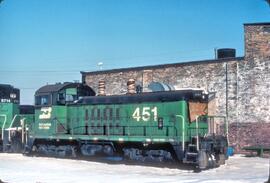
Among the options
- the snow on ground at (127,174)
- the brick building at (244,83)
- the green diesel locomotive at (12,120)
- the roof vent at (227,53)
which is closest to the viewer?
the snow on ground at (127,174)

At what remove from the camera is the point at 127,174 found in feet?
45.8

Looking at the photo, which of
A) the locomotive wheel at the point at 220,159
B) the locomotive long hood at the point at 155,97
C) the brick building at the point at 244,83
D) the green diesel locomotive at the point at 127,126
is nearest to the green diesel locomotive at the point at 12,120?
the green diesel locomotive at the point at 127,126

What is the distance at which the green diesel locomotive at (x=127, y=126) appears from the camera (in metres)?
16.5

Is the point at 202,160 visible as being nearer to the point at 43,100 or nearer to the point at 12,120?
the point at 43,100

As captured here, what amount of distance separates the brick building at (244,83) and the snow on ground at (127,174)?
385 centimetres

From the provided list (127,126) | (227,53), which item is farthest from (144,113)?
(227,53)

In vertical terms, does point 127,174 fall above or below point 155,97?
Answer: below

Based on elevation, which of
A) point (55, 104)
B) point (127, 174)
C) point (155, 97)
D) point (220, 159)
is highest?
point (155, 97)

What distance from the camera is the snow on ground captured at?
12.0 m

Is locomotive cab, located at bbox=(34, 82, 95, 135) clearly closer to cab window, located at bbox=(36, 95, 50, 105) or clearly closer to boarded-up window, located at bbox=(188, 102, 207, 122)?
cab window, located at bbox=(36, 95, 50, 105)

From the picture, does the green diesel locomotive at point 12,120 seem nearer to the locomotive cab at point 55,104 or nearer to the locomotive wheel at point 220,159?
the locomotive cab at point 55,104

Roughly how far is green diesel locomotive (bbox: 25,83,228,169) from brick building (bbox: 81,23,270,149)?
A: 15.3 ft

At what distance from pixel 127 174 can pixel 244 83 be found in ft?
36.1

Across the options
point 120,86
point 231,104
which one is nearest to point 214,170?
point 231,104
